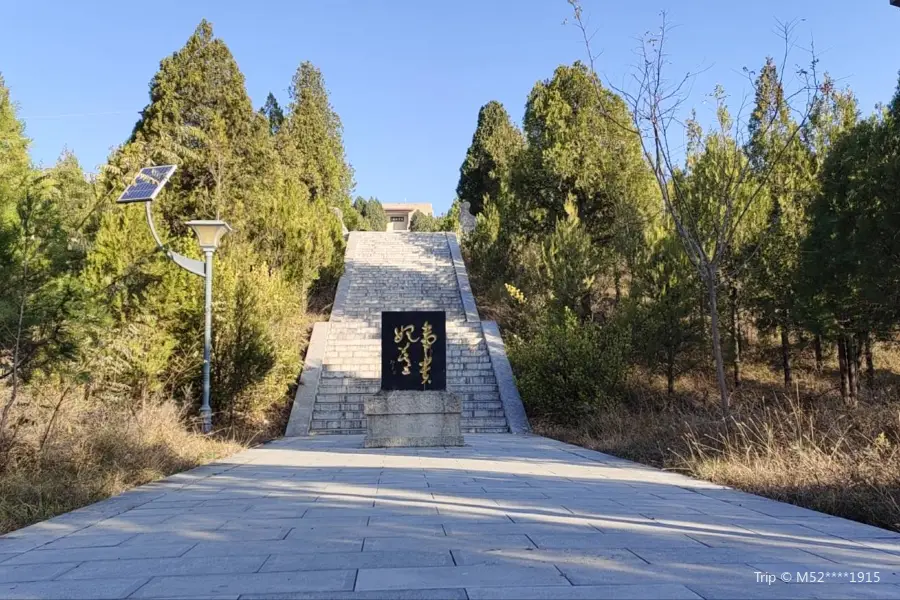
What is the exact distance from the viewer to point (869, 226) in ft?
37.3

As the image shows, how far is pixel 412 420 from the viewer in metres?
10.4

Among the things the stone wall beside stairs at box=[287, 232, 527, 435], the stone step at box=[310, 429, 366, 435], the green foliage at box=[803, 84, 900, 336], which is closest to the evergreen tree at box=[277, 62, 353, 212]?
the stone wall beside stairs at box=[287, 232, 527, 435]

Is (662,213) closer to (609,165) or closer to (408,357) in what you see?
(609,165)

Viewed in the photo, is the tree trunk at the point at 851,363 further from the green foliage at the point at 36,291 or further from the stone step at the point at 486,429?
the green foliage at the point at 36,291

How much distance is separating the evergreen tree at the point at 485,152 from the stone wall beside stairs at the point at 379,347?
40.2 feet

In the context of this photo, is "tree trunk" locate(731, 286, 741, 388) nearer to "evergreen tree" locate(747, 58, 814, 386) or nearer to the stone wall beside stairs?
"evergreen tree" locate(747, 58, 814, 386)

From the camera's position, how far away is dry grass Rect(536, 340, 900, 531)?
501 cm

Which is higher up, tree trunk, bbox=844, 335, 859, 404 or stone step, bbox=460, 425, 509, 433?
tree trunk, bbox=844, 335, 859, 404

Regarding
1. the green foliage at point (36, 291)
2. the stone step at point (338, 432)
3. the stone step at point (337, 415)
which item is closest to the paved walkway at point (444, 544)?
the green foliage at point (36, 291)

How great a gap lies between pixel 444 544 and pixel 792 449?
431 centimetres

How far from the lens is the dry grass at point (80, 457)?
525 centimetres

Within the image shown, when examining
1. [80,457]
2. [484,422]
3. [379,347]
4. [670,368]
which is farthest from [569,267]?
[80,457]

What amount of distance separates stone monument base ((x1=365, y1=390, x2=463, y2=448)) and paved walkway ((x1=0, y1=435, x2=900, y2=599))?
3.68m

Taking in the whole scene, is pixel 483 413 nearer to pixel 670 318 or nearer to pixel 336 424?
pixel 336 424
